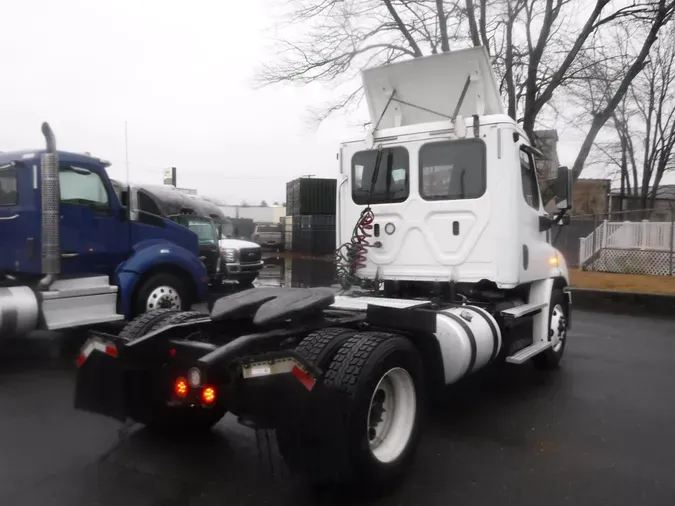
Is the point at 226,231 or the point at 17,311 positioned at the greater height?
the point at 226,231

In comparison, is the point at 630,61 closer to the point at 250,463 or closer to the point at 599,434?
the point at 599,434

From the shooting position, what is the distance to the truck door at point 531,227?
6.02 meters

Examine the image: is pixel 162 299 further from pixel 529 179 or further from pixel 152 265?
pixel 529 179

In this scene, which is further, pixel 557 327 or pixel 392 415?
pixel 557 327

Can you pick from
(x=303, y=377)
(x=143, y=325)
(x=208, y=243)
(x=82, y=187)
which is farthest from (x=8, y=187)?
(x=208, y=243)

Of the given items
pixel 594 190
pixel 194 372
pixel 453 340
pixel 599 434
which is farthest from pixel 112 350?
pixel 594 190

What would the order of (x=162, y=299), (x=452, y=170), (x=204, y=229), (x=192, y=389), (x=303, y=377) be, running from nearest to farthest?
(x=303, y=377) → (x=192, y=389) → (x=452, y=170) → (x=162, y=299) → (x=204, y=229)

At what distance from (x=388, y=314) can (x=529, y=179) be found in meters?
2.96

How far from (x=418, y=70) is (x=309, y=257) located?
2427 centimetres

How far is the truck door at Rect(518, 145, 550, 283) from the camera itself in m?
6.02

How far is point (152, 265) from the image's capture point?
340 inches

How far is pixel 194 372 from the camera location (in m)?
3.46

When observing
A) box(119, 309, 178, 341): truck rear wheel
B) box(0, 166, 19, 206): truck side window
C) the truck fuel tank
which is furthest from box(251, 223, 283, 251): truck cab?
box(119, 309, 178, 341): truck rear wheel

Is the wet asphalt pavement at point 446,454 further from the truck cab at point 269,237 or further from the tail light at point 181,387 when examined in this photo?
the truck cab at point 269,237
